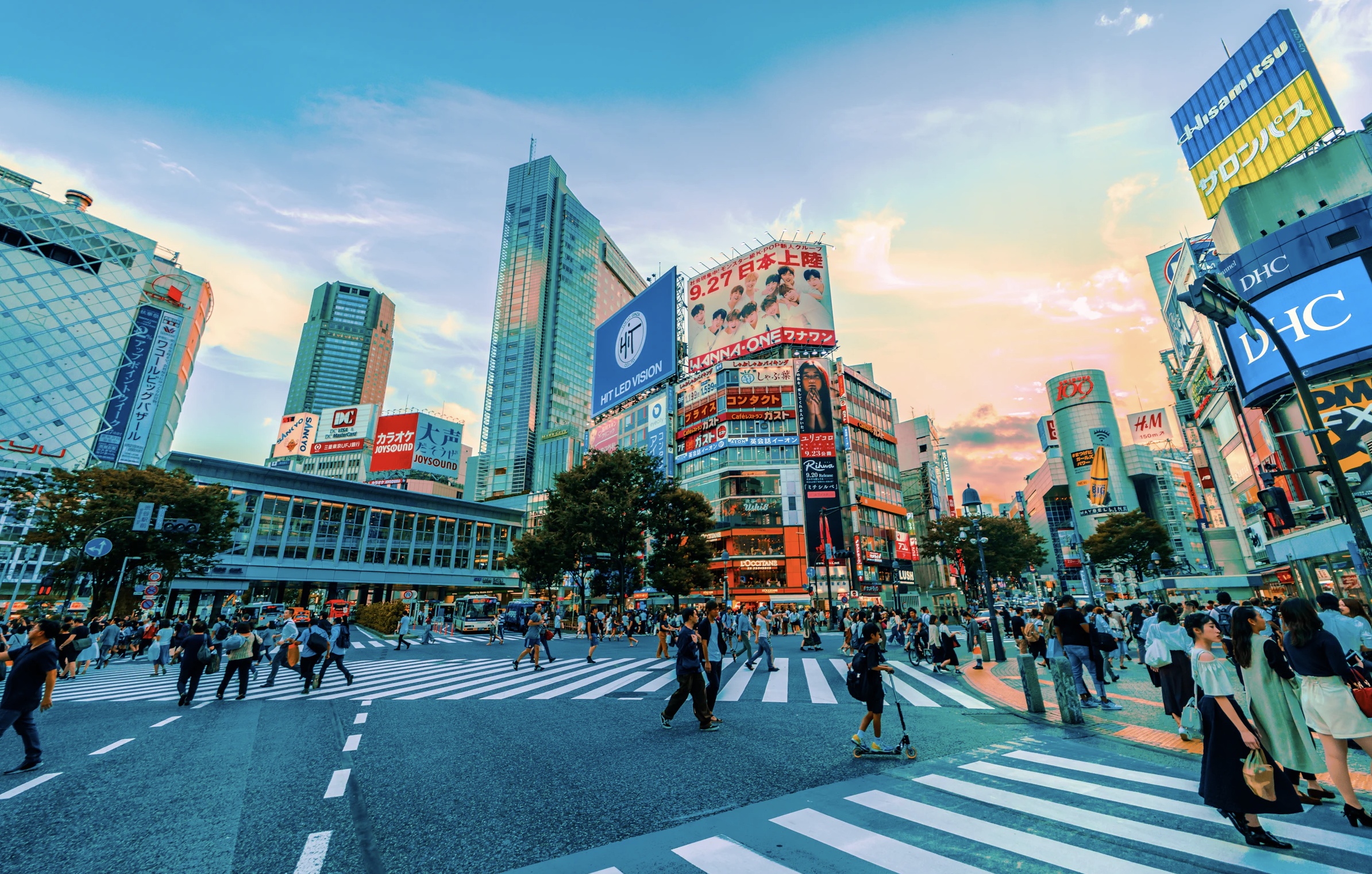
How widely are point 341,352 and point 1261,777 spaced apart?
218163mm

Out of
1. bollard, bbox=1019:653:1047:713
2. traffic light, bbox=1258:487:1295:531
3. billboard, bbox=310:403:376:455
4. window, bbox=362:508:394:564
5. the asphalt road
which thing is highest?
billboard, bbox=310:403:376:455

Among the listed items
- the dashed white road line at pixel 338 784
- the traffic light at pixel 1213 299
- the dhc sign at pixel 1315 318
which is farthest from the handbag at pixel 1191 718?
the dhc sign at pixel 1315 318

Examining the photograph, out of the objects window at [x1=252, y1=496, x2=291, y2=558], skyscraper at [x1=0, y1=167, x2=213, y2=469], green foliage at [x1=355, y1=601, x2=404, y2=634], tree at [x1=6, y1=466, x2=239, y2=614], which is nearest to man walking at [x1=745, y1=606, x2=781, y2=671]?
green foliage at [x1=355, y1=601, x2=404, y2=634]

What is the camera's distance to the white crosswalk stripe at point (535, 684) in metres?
12.1

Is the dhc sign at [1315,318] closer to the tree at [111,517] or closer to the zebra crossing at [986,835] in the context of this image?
the zebra crossing at [986,835]

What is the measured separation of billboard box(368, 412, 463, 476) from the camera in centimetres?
8075

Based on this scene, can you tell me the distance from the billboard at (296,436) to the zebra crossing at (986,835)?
120453mm

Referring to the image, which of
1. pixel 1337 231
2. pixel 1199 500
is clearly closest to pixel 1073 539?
pixel 1199 500

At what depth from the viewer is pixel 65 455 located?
47469mm

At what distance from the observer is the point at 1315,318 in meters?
31.3

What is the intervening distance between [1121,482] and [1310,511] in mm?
69227

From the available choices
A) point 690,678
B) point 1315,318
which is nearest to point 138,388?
point 690,678

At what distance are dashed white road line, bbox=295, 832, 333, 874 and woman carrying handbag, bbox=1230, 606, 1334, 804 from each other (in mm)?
7262

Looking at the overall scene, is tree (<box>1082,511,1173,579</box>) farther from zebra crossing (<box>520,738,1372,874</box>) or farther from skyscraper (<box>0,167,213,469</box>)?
skyscraper (<box>0,167,213,469</box>)
